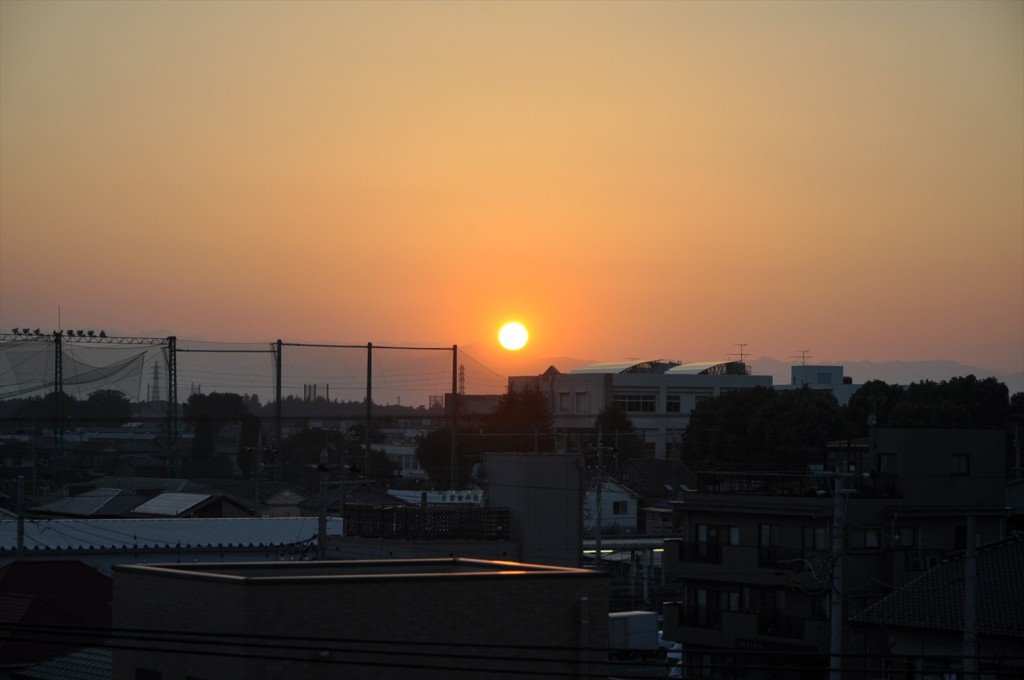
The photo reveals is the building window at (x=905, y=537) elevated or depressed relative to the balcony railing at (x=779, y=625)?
elevated

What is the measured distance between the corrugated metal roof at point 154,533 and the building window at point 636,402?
3301 centimetres

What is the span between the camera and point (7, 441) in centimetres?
2486

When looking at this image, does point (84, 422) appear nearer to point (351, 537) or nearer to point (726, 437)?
point (351, 537)

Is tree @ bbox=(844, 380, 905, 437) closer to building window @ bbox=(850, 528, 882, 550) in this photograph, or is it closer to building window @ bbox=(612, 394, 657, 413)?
building window @ bbox=(612, 394, 657, 413)

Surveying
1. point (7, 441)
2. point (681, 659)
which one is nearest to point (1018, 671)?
point (681, 659)

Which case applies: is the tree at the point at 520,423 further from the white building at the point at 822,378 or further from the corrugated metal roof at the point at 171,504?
the white building at the point at 822,378

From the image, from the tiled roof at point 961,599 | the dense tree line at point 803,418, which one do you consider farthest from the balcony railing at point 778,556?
the dense tree line at point 803,418

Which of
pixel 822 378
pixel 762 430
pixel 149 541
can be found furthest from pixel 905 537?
pixel 822 378

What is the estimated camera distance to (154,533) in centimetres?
2073

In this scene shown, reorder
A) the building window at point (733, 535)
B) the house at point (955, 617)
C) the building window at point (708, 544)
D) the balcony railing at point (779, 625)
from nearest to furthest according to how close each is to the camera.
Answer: the house at point (955, 617) < the balcony railing at point (779, 625) < the building window at point (733, 535) < the building window at point (708, 544)

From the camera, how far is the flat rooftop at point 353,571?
7.97 meters

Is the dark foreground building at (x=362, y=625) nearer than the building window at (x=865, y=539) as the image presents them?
Yes

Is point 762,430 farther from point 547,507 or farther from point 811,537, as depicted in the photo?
point 547,507

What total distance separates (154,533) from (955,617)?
14.1 meters
